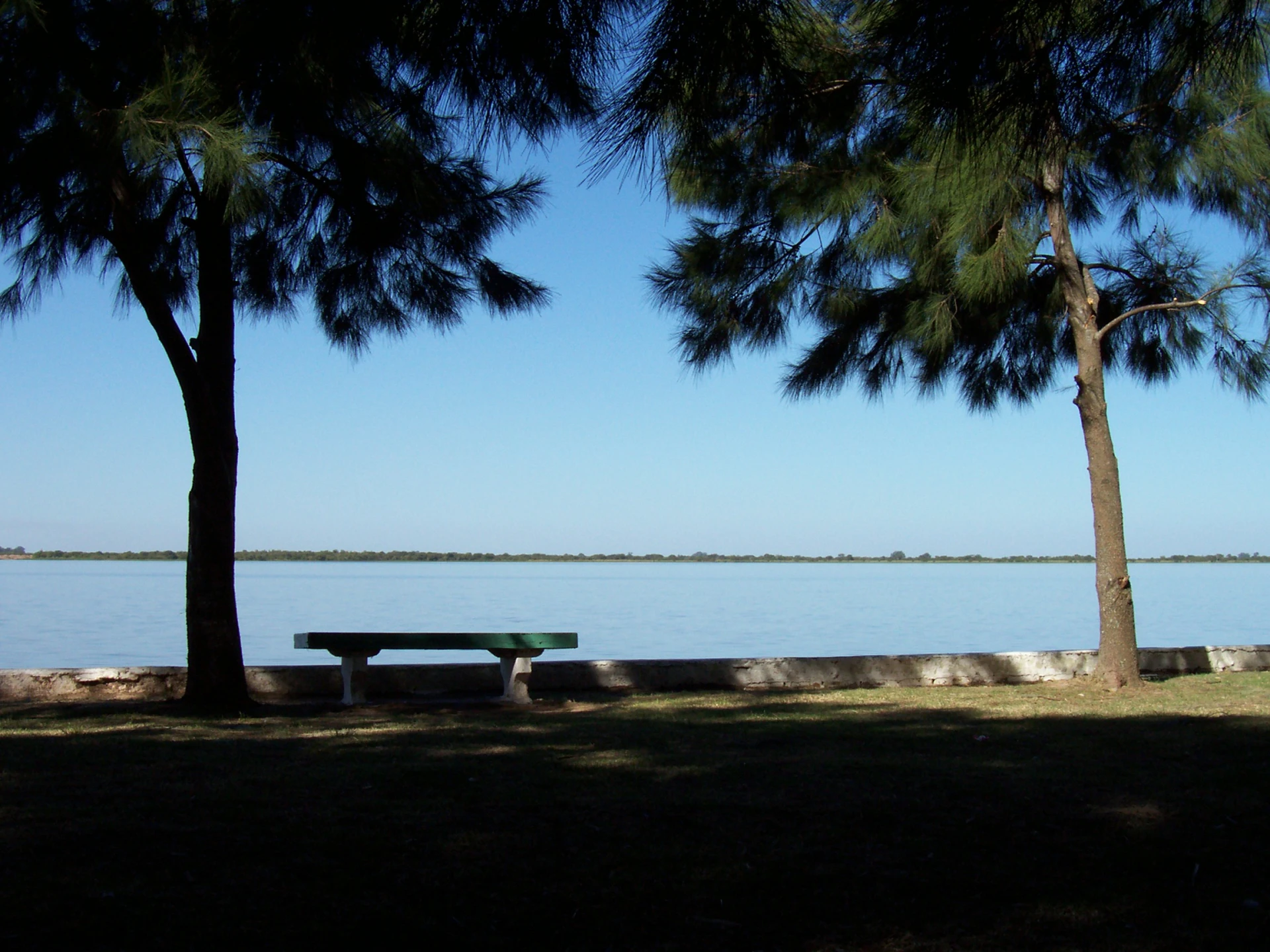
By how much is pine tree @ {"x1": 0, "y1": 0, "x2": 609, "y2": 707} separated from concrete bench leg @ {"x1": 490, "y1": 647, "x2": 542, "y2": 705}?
147 cm

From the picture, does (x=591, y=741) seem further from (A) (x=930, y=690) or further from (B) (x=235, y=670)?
(A) (x=930, y=690)

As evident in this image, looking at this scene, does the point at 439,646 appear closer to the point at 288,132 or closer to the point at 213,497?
the point at 213,497

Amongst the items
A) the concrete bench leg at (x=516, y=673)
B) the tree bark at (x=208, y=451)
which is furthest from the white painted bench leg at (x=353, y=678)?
the concrete bench leg at (x=516, y=673)

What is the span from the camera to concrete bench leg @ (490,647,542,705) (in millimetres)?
6570

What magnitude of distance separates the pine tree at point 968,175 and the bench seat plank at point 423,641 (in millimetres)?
2840

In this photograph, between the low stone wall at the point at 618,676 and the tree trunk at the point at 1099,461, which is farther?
the tree trunk at the point at 1099,461

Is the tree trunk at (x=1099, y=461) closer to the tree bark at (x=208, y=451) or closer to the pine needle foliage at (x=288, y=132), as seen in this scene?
the pine needle foliage at (x=288, y=132)

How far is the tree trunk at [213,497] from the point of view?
6.16 metres

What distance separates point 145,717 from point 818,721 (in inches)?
135

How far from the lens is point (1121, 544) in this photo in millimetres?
7551

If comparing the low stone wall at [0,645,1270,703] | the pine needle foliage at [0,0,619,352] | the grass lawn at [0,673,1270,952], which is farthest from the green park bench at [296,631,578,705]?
the pine needle foliage at [0,0,619,352]

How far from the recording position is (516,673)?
658 cm

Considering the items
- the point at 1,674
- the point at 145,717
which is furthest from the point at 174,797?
the point at 1,674

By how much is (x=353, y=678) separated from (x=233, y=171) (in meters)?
2.95
